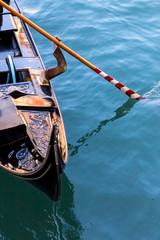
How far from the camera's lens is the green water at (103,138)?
4.34m

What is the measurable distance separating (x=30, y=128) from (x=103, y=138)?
133 centimetres

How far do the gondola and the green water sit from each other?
1.65 ft

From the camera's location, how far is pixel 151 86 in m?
6.50

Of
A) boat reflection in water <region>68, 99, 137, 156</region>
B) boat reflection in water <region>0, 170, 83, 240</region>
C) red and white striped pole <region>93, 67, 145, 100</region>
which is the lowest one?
boat reflection in water <region>0, 170, 83, 240</region>

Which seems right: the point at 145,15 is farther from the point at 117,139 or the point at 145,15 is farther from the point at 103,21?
the point at 117,139

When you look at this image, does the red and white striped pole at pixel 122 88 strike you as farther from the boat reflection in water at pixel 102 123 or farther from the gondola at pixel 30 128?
the gondola at pixel 30 128

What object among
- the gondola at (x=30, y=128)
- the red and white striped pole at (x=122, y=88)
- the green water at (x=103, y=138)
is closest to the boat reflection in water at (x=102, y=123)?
the green water at (x=103, y=138)

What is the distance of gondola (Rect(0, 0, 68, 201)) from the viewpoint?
3885 mm

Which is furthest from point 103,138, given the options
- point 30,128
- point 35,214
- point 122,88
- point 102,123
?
point 35,214

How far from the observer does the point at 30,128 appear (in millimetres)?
4688

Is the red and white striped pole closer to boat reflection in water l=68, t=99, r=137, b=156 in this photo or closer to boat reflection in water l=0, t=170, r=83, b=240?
boat reflection in water l=68, t=99, r=137, b=156

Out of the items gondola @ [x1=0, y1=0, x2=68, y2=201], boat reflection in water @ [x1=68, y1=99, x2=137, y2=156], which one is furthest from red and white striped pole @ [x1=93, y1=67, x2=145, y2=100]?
gondola @ [x1=0, y1=0, x2=68, y2=201]

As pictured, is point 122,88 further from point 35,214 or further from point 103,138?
point 35,214

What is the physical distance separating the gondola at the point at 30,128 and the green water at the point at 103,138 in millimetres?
501
